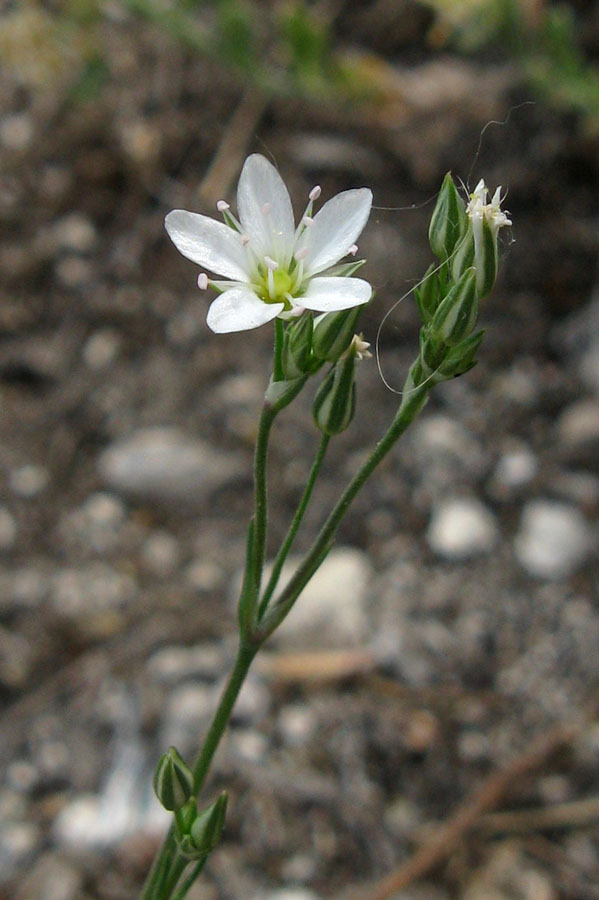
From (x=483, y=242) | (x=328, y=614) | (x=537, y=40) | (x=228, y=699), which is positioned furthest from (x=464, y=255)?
(x=537, y=40)

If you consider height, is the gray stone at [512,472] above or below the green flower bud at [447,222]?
above

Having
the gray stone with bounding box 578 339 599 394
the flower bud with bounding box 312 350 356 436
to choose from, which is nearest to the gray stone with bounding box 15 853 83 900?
the flower bud with bounding box 312 350 356 436

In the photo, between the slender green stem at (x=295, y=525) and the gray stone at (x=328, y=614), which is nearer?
the slender green stem at (x=295, y=525)

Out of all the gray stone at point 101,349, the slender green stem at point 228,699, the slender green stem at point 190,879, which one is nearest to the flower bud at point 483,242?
the slender green stem at point 228,699

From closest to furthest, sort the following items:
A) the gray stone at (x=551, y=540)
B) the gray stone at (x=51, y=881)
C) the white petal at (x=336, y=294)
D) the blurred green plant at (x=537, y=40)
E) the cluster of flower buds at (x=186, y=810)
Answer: the white petal at (x=336, y=294) < the cluster of flower buds at (x=186, y=810) < the gray stone at (x=51, y=881) < the gray stone at (x=551, y=540) < the blurred green plant at (x=537, y=40)

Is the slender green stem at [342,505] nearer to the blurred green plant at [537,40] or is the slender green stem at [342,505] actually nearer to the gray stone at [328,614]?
the gray stone at [328,614]

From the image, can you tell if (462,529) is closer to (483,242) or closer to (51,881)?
(51,881)
